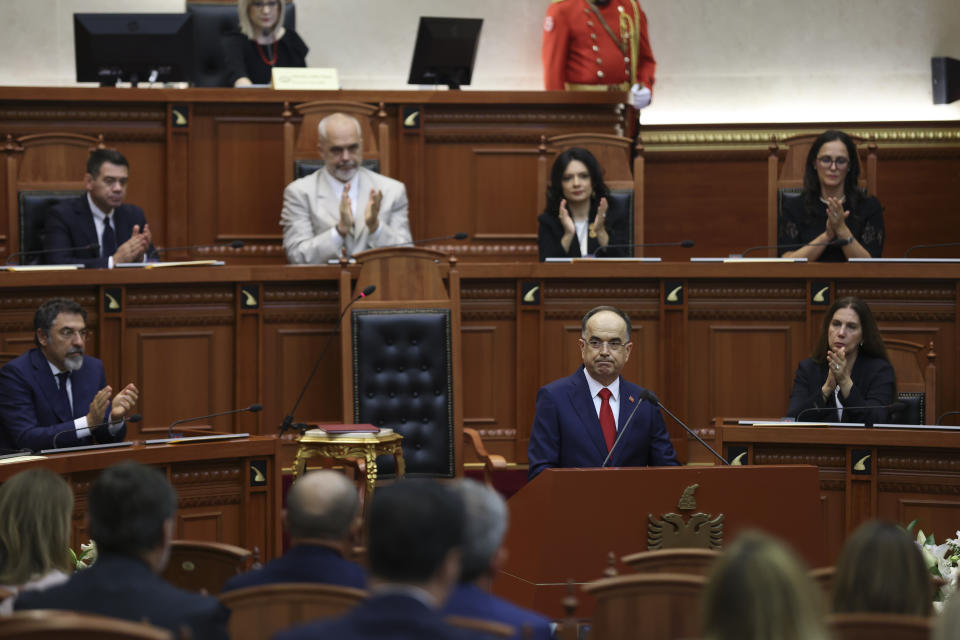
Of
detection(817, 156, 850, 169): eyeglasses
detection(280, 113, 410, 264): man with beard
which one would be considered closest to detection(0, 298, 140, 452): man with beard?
detection(280, 113, 410, 264): man with beard

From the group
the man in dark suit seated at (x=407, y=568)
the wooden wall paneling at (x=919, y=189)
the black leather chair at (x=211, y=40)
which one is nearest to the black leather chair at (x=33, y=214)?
the black leather chair at (x=211, y=40)

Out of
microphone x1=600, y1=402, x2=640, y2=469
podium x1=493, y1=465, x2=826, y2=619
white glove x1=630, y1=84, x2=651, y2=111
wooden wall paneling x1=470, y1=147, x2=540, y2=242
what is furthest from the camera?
white glove x1=630, y1=84, x2=651, y2=111

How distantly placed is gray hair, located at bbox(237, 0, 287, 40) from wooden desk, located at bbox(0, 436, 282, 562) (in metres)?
2.98

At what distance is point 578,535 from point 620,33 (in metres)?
4.51

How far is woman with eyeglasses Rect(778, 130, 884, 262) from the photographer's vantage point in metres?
5.79

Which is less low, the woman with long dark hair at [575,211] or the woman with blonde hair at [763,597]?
the woman with long dark hair at [575,211]

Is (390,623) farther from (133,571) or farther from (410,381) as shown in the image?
(410,381)

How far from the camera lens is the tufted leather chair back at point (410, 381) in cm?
511

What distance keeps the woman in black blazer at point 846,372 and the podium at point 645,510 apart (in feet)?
3.61


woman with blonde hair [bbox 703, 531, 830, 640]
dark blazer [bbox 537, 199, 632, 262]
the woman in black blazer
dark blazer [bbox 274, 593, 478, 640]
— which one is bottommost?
dark blazer [bbox 274, 593, 478, 640]

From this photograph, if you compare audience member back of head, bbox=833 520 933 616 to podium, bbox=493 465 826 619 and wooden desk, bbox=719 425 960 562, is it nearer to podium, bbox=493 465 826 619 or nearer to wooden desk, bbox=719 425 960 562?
podium, bbox=493 465 826 619

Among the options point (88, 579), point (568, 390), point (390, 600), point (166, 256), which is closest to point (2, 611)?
point (88, 579)

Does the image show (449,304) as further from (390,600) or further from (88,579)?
(390,600)

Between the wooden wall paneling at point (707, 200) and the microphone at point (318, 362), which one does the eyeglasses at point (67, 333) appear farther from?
the wooden wall paneling at point (707, 200)
